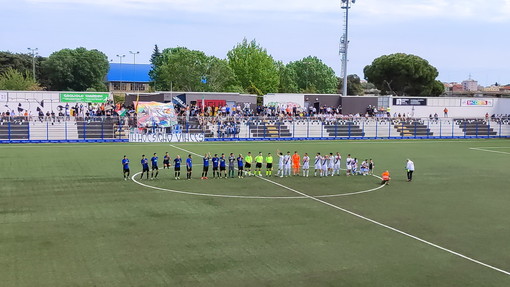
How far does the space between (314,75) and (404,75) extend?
1841 centimetres

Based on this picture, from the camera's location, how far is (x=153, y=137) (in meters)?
52.6

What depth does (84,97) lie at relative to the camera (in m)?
62.8

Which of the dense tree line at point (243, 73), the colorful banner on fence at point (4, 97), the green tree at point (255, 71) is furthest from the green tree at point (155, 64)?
the colorful banner on fence at point (4, 97)

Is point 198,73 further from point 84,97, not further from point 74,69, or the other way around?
point 74,69

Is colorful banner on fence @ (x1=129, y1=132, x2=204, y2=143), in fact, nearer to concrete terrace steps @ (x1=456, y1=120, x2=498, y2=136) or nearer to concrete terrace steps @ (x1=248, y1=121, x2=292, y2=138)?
concrete terrace steps @ (x1=248, y1=121, x2=292, y2=138)

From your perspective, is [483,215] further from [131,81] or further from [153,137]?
[131,81]

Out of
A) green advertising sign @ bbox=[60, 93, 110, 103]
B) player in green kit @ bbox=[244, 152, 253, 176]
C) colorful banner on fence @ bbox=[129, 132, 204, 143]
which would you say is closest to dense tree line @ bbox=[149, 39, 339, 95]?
green advertising sign @ bbox=[60, 93, 110, 103]

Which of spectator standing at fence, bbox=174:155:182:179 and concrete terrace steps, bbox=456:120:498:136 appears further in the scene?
concrete terrace steps, bbox=456:120:498:136

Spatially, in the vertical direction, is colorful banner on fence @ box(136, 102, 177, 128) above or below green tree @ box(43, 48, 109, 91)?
below

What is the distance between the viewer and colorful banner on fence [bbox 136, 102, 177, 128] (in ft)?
176

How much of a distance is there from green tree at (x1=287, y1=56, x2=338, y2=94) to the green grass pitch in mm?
81003

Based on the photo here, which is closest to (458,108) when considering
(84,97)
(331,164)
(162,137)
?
(162,137)

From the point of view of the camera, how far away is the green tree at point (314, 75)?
114000mm

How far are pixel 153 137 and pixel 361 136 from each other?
2409cm
